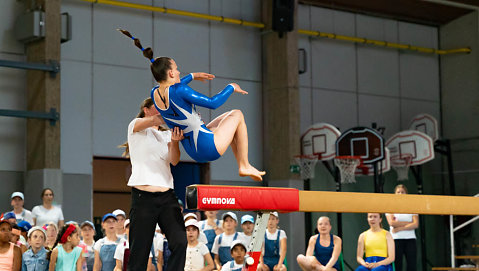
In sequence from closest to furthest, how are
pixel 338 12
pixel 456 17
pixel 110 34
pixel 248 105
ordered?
pixel 110 34 < pixel 248 105 < pixel 338 12 < pixel 456 17

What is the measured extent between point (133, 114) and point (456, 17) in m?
8.90

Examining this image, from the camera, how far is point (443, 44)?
17969 millimetres

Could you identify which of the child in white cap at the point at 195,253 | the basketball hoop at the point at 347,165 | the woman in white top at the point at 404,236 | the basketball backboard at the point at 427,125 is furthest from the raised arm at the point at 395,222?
the basketball backboard at the point at 427,125

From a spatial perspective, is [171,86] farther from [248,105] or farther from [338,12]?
[338,12]

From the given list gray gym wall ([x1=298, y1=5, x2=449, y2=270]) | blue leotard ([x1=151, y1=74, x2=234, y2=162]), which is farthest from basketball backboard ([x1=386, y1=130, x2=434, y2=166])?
blue leotard ([x1=151, y1=74, x2=234, y2=162])

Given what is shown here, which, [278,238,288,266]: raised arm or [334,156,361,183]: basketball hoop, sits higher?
[334,156,361,183]: basketball hoop

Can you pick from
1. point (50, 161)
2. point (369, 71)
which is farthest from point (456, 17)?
point (50, 161)

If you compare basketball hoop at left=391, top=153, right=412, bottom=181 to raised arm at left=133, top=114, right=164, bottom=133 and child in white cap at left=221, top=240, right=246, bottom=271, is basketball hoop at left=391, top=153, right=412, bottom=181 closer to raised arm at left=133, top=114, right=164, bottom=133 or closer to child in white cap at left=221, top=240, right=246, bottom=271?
child in white cap at left=221, top=240, right=246, bottom=271

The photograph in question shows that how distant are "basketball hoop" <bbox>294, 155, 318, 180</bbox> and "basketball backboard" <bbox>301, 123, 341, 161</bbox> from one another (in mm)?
224

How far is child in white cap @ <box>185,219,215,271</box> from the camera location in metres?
8.87

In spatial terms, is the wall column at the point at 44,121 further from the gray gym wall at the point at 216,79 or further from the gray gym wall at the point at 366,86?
the gray gym wall at the point at 366,86

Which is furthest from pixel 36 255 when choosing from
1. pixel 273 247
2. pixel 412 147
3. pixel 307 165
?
pixel 412 147

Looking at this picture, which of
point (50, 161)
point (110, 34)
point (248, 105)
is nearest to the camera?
point (50, 161)

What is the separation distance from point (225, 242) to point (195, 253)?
0.81 metres
